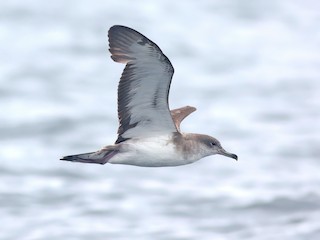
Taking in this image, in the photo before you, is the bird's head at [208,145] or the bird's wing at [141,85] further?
the bird's head at [208,145]

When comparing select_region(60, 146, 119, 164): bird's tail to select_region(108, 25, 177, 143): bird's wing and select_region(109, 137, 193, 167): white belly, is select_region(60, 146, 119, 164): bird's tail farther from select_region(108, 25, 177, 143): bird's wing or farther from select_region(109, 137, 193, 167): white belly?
select_region(108, 25, 177, 143): bird's wing

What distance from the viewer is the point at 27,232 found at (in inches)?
711

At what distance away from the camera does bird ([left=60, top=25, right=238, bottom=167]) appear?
1320 centimetres

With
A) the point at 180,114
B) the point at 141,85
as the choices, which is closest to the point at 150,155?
the point at 141,85

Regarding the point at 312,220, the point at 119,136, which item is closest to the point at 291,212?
the point at 312,220

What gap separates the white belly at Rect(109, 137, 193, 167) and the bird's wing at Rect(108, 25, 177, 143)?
220 mm

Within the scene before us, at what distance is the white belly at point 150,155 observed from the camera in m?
13.6

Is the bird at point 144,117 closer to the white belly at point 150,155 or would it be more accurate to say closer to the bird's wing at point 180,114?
the white belly at point 150,155

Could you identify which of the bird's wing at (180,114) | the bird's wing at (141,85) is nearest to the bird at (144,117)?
the bird's wing at (141,85)

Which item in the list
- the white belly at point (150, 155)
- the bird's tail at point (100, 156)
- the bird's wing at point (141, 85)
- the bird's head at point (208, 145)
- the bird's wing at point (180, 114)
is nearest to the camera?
the bird's wing at point (141, 85)

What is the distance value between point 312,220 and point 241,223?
1.16 meters

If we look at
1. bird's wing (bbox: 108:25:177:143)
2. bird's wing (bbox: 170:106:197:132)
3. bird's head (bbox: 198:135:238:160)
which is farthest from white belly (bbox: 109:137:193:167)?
bird's wing (bbox: 170:106:197:132)

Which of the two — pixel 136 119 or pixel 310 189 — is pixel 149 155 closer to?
pixel 136 119

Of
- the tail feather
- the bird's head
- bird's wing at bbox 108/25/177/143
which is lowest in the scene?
the tail feather
